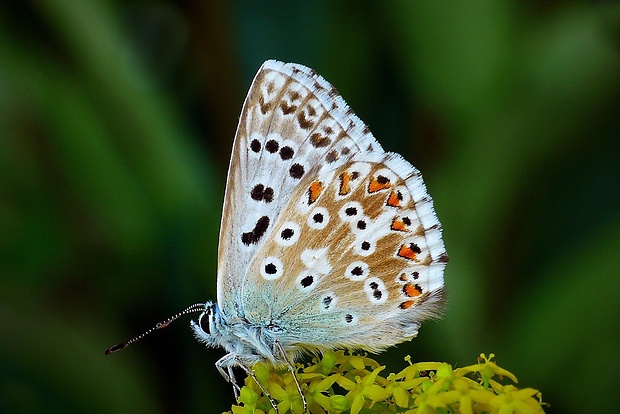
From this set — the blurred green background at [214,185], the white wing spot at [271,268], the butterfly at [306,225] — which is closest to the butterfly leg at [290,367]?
the butterfly at [306,225]

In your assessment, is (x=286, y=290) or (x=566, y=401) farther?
(x=566, y=401)

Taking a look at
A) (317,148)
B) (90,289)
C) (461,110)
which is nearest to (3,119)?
(90,289)

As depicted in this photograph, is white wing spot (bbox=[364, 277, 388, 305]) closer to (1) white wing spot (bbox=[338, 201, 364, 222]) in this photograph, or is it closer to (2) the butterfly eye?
(1) white wing spot (bbox=[338, 201, 364, 222])

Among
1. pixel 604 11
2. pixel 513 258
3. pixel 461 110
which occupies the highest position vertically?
pixel 604 11

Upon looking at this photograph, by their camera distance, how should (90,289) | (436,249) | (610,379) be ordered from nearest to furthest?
(436,249) < (610,379) < (90,289)

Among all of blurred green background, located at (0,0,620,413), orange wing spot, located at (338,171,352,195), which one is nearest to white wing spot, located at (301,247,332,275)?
orange wing spot, located at (338,171,352,195)

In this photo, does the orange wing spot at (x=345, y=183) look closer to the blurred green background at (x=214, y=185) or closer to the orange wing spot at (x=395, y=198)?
the orange wing spot at (x=395, y=198)

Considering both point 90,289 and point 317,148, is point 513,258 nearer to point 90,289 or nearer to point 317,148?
point 317,148

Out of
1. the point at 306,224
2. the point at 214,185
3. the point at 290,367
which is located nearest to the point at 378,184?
the point at 306,224

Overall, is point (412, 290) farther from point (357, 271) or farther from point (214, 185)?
point (214, 185)

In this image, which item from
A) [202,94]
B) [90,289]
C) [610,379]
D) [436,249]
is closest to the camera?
[436,249]
